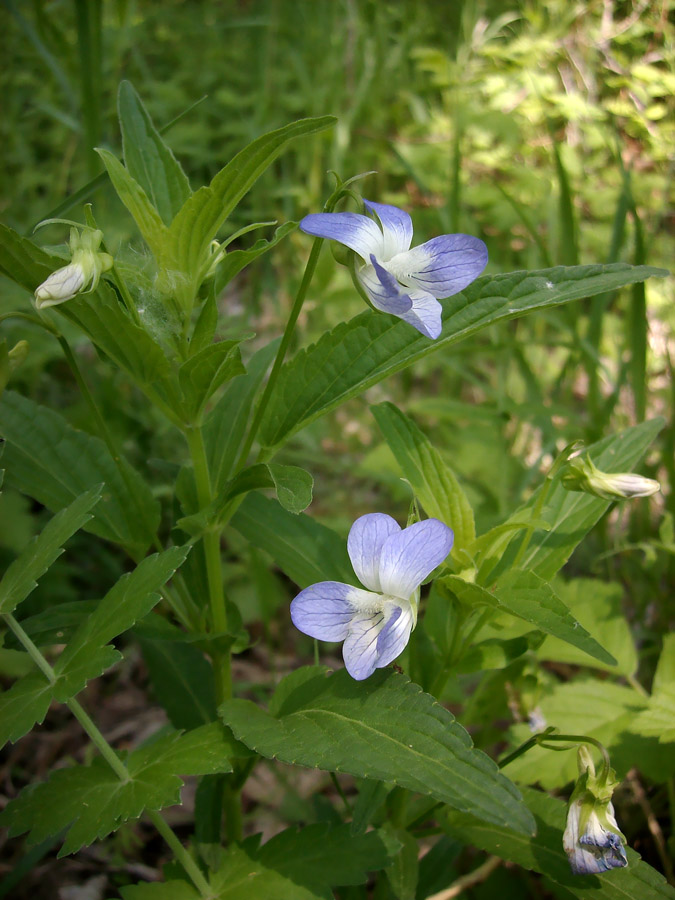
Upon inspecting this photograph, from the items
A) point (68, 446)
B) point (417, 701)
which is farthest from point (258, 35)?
point (417, 701)

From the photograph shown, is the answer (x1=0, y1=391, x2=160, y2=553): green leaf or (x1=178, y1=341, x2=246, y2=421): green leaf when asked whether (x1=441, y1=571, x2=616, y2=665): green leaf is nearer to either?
(x1=178, y1=341, x2=246, y2=421): green leaf

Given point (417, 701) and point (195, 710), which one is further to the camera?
point (195, 710)

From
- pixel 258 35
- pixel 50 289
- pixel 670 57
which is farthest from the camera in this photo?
pixel 258 35

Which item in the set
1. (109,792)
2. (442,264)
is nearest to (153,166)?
(442,264)

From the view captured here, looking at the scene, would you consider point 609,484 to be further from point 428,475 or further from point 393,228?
point 393,228

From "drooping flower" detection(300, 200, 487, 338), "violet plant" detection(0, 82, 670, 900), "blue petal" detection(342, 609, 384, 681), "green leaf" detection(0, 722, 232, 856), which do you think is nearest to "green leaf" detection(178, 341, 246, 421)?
"violet plant" detection(0, 82, 670, 900)

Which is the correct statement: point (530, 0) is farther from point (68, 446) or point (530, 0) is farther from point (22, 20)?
point (68, 446)
